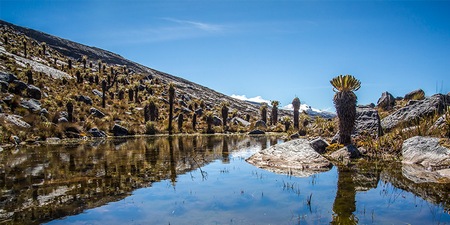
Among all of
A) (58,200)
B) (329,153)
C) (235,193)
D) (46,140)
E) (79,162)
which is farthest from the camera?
(46,140)

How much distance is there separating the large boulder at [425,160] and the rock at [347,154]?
9.26 feet

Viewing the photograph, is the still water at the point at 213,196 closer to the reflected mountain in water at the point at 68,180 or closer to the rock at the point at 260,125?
the reflected mountain in water at the point at 68,180

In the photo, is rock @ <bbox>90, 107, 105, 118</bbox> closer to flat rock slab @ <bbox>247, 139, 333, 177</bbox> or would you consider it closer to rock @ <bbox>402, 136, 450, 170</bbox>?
flat rock slab @ <bbox>247, 139, 333, 177</bbox>

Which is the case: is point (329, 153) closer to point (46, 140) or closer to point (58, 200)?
point (58, 200)

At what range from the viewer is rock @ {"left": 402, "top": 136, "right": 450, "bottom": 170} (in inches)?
610

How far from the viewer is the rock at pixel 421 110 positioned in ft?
77.3

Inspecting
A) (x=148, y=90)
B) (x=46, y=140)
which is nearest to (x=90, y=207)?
(x=46, y=140)

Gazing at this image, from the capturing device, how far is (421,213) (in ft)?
29.8

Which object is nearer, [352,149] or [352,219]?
[352,219]

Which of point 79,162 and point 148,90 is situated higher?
point 148,90

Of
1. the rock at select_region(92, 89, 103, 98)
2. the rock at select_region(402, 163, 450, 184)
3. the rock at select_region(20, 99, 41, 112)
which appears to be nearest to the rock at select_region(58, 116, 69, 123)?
the rock at select_region(20, 99, 41, 112)

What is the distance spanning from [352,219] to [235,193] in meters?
4.63

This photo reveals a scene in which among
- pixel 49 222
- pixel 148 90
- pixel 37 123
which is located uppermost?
pixel 148 90

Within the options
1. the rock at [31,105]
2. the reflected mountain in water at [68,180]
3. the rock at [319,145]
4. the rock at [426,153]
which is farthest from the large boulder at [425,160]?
the rock at [31,105]
